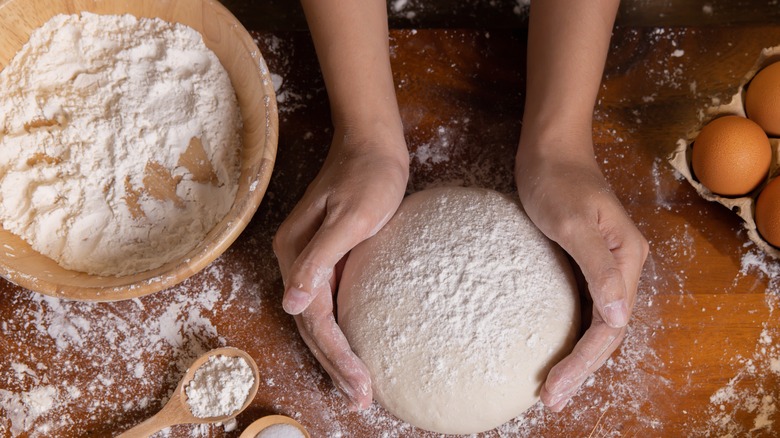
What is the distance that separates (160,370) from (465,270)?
561 mm

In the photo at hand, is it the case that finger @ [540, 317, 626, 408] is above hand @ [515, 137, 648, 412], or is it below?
below

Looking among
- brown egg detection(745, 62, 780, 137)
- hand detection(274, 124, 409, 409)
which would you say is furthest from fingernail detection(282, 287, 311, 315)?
brown egg detection(745, 62, 780, 137)

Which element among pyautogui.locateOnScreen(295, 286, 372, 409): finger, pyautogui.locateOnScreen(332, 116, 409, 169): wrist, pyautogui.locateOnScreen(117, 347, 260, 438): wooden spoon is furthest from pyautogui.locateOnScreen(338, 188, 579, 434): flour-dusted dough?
pyautogui.locateOnScreen(117, 347, 260, 438): wooden spoon

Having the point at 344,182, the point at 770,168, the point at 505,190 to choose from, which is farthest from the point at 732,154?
the point at 344,182

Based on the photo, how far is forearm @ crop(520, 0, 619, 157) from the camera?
3.43 feet

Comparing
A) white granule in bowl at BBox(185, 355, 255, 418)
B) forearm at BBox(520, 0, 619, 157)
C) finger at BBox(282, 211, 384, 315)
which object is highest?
forearm at BBox(520, 0, 619, 157)

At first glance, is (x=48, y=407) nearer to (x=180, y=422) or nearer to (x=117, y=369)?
(x=117, y=369)

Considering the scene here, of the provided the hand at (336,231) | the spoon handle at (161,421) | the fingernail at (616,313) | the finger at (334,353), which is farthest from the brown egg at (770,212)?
the spoon handle at (161,421)

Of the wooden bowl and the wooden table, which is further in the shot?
the wooden table

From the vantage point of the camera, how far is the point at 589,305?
1020 millimetres

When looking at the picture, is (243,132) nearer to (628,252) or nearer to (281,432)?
(281,432)

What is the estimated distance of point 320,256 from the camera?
0.92 meters

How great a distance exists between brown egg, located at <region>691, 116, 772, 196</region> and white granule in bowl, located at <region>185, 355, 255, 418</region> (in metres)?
0.83

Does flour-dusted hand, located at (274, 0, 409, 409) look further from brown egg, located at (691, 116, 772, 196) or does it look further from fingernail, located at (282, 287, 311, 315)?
brown egg, located at (691, 116, 772, 196)
